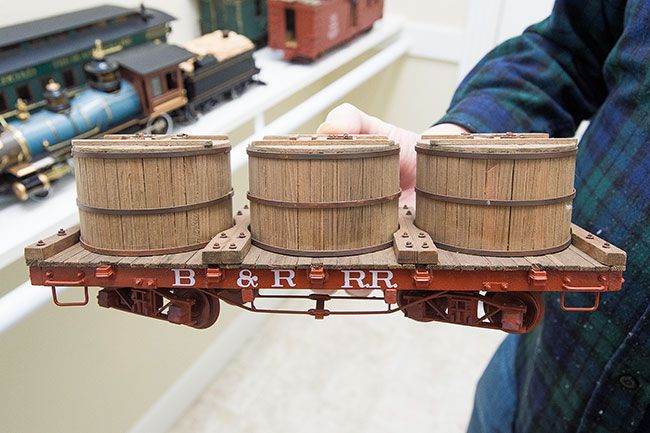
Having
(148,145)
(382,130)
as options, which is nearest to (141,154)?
(148,145)

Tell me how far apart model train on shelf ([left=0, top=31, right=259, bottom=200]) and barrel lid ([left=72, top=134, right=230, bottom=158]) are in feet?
2.83

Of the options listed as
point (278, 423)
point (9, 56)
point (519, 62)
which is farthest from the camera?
point (278, 423)

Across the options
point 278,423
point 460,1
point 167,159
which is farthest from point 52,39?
point 460,1

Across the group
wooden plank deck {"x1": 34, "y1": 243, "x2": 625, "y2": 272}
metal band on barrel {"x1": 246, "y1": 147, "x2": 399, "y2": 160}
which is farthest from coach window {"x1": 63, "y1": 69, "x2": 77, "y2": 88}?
metal band on barrel {"x1": 246, "y1": 147, "x2": 399, "y2": 160}

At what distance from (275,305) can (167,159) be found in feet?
9.37

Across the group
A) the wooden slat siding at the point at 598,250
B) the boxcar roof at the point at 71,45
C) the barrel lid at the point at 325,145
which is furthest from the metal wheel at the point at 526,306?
the boxcar roof at the point at 71,45

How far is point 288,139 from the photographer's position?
1.03m

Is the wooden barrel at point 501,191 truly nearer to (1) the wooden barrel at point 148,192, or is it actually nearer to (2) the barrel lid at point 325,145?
(2) the barrel lid at point 325,145

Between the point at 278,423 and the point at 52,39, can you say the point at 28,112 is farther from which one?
the point at 278,423

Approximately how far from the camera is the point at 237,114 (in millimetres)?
2459

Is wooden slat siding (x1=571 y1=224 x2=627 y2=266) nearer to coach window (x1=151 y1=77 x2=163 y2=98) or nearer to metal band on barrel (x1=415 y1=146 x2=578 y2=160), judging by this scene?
metal band on barrel (x1=415 y1=146 x2=578 y2=160)

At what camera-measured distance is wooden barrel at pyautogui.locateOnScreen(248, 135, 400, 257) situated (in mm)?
990

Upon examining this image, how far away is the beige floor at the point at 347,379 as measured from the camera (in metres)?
2.97

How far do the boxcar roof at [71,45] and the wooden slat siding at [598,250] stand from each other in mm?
1703
